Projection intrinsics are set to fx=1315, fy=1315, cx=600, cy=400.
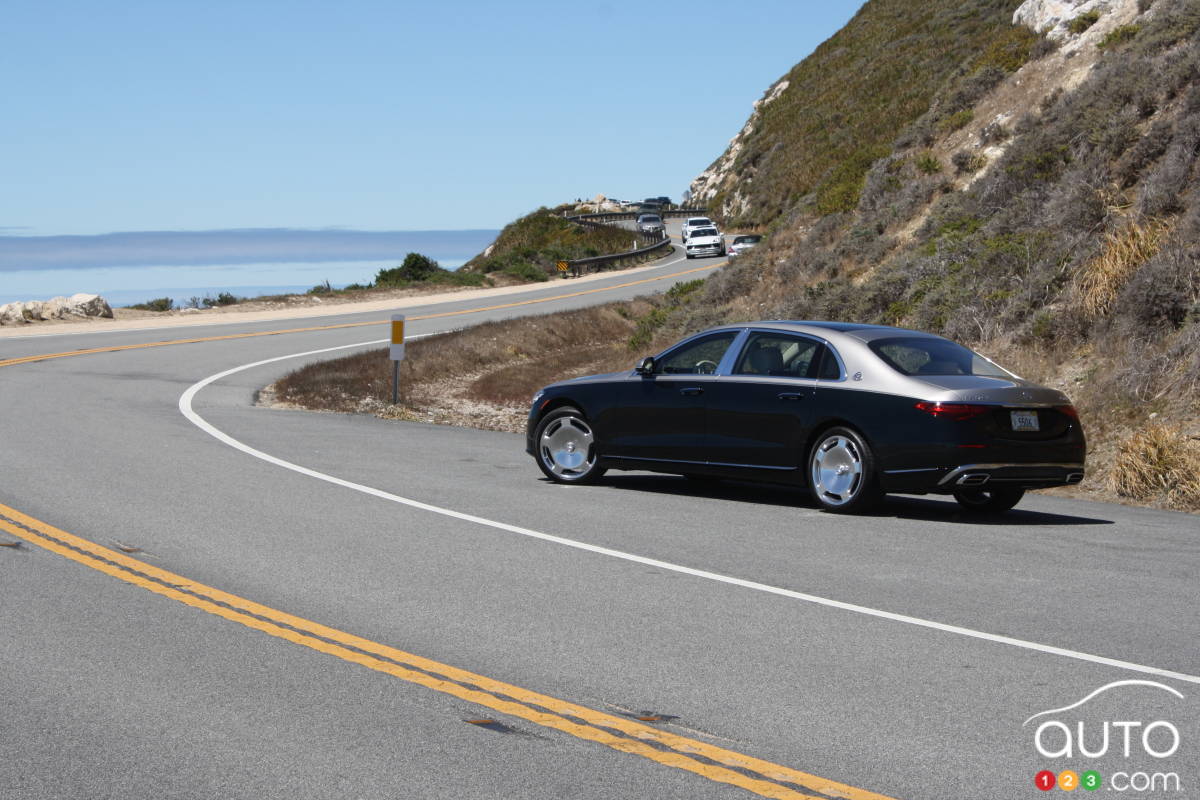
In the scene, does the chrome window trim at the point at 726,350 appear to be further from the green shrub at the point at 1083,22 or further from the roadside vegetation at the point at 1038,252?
the green shrub at the point at 1083,22

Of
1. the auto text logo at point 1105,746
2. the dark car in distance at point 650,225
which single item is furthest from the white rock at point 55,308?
the dark car in distance at point 650,225

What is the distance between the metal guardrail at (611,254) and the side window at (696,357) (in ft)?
156

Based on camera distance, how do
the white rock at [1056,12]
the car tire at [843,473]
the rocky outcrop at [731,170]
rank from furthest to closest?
the rocky outcrop at [731,170] < the white rock at [1056,12] < the car tire at [843,473]

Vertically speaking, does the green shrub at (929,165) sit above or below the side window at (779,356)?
above

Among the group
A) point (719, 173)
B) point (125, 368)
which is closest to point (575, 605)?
point (125, 368)

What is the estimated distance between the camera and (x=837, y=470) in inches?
416

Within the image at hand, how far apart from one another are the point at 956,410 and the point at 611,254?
6140 cm

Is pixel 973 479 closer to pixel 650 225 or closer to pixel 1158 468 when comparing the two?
pixel 1158 468

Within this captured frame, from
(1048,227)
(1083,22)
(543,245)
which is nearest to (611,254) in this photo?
(543,245)

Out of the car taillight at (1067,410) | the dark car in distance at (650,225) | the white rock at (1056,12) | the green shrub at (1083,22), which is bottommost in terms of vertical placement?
the car taillight at (1067,410)

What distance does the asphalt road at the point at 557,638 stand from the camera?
4.84 m

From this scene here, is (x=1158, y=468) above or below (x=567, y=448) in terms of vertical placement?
above

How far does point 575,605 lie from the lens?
7.30 m

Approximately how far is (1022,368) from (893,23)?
237 ft
